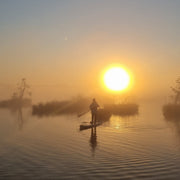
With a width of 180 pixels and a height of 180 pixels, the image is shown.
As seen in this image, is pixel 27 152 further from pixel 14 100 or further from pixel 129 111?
pixel 14 100

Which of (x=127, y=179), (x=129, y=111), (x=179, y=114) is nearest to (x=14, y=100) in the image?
(x=129, y=111)

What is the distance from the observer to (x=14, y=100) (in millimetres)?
123500

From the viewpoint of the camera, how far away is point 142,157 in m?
16.1

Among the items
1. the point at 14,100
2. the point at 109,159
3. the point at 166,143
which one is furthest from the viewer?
the point at 14,100

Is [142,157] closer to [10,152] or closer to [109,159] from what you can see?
[109,159]

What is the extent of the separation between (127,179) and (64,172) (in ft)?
10.8

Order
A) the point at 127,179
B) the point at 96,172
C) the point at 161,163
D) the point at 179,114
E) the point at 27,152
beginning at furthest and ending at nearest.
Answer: the point at 179,114 < the point at 27,152 < the point at 161,163 < the point at 96,172 < the point at 127,179

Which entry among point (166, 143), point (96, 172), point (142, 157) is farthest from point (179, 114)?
point (96, 172)

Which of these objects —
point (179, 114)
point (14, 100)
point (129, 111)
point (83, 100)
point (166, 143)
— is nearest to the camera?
point (166, 143)

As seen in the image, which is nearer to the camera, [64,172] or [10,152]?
[64,172]

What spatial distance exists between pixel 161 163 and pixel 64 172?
5618mm

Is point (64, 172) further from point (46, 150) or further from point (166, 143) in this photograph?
point (166, 143)

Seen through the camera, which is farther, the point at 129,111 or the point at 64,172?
the point at 129,111

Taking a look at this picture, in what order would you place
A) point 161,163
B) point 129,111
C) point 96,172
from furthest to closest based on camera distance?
point 129,111 < point 161,163 < point 96,172
